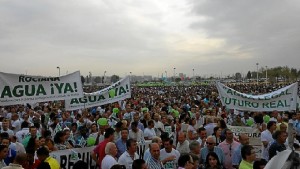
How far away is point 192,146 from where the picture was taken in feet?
24.0

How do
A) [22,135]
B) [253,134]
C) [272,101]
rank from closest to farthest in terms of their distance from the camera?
1. [22,135]
2. [253,134]
3. [272,101]

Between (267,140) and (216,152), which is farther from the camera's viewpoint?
(267,140)

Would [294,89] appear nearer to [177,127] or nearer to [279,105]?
[279,105]

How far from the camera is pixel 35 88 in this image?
10664 millimetres

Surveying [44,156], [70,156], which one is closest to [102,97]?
[70,156]

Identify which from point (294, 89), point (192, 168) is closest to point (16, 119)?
point (192, 168)

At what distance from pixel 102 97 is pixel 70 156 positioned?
6.29 m

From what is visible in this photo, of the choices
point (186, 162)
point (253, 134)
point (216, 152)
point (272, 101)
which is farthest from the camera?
point (272, 101)

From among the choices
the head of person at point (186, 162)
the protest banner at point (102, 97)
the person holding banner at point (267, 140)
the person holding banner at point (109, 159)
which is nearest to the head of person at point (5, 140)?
the person holding banner at point (109, 159)

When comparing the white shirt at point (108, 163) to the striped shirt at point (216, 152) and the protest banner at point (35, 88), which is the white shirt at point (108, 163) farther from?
the protest banner at point (35, 88)

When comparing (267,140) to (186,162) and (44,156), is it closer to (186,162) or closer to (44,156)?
(186,162)

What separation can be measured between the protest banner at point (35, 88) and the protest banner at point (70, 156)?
2965mm

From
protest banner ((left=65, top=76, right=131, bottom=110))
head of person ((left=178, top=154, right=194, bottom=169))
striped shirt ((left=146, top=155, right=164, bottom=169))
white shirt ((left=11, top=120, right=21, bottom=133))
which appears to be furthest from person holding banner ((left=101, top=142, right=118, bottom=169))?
protest banner ((left=65, top=76, right=131, bottom=110))

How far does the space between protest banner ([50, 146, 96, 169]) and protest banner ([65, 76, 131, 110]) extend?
5013mm
